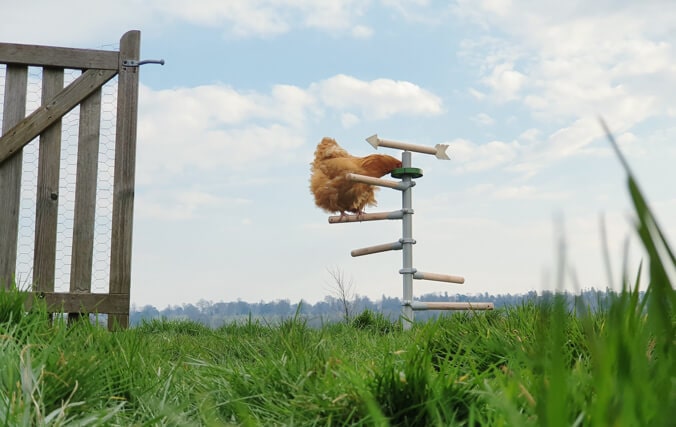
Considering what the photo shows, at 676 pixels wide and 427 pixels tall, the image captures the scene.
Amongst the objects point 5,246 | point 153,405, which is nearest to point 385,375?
point 153,405

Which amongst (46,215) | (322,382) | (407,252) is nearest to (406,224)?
(407,252)

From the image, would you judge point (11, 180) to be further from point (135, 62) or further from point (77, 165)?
point (135, 62)

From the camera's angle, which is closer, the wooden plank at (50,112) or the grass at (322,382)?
the grass at (322,382)

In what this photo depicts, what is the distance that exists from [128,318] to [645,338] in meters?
3.97

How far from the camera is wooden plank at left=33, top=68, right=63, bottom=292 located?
4008 mm

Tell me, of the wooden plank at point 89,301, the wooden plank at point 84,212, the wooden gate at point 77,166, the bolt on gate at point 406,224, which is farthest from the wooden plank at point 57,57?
the bolt on gate at point 406,224

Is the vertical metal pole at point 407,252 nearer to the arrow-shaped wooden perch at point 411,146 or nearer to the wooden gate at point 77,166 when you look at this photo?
the arrow-shaped wooden perch at point 411,146

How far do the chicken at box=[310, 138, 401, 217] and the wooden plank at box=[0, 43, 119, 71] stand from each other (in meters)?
1.82

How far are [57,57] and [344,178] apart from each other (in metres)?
2.25

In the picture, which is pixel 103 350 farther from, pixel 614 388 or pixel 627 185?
pixel 627 185

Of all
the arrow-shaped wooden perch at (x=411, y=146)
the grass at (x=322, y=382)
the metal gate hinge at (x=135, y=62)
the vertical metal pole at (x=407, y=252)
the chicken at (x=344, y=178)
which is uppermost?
the metal gate hinge at (x=135, y=62)

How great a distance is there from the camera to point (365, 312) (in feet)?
14.9

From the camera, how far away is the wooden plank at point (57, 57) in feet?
13.6

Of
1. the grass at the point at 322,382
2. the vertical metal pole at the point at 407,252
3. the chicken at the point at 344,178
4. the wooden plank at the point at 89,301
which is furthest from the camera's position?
the chicken at the point at 344,178
